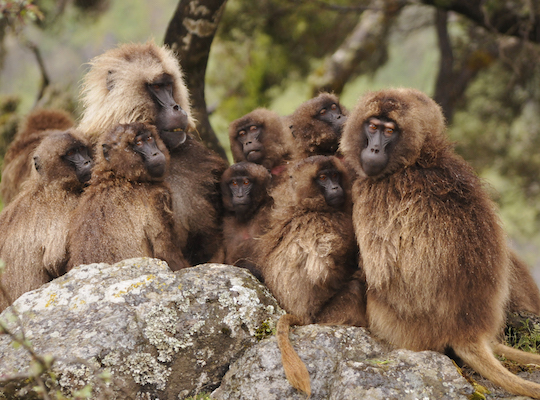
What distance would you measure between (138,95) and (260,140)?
1361 mm

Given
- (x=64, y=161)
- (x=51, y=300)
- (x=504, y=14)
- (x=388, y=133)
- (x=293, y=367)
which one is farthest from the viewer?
(x=504, y=14)

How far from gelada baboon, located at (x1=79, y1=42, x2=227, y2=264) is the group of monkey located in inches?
0.5

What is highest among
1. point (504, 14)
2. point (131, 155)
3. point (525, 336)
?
Answer: point (504, 14)

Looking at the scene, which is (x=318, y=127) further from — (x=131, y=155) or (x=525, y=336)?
(x=525, y=336)

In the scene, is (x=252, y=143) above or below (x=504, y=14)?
below

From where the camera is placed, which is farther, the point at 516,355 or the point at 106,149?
the point at 106,149

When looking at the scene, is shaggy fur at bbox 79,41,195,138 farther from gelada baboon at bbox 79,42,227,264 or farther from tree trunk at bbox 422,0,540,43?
tree trunk at bbox 422,0,540,43

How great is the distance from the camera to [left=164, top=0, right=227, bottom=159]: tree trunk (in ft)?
23.4

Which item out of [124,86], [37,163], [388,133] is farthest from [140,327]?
[124,86]

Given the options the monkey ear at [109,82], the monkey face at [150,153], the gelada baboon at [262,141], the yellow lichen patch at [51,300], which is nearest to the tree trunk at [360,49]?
the gelada baboon at [262,141]

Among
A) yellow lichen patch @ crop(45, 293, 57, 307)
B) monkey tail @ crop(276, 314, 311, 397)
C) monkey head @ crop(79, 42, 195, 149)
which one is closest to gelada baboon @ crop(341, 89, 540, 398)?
monkey tail @ crop(276, 314, 311, 397)

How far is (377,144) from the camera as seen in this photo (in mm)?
4488

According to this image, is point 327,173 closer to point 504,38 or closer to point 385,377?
point 385,377

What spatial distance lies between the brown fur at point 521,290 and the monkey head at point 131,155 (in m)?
3.28
